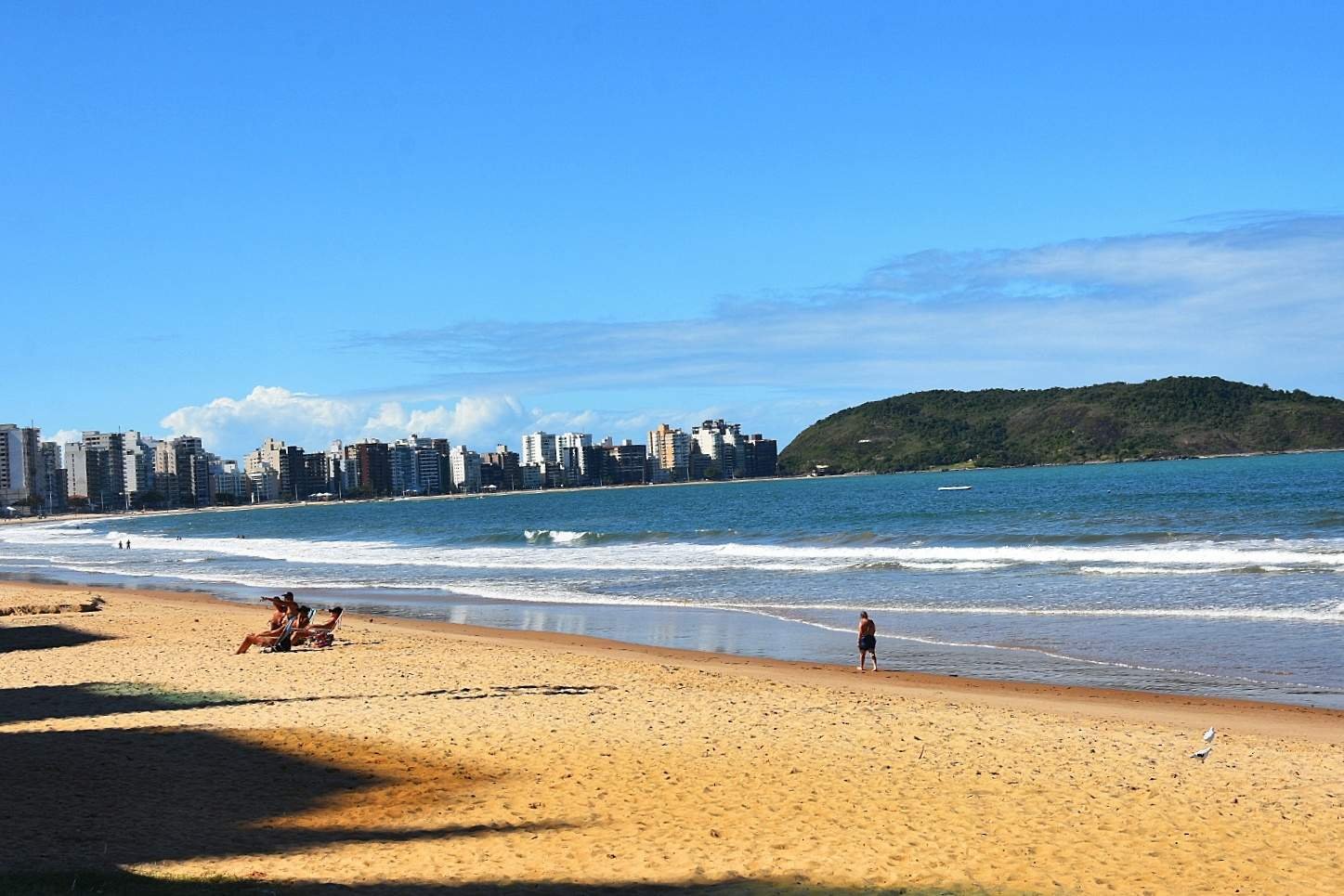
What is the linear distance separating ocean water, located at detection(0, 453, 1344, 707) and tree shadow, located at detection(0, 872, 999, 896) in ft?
31.3

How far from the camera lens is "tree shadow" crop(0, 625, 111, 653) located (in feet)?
68.5

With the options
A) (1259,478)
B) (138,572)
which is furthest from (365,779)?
(1259,478)

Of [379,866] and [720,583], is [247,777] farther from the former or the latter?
[720,583]

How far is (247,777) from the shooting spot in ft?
34.7

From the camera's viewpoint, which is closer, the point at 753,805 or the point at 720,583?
the point at 753,805

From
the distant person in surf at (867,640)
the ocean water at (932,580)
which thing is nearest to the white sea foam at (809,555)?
the ocean water at (932,580)

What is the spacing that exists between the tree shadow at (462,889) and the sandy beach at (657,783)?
0.23 feet

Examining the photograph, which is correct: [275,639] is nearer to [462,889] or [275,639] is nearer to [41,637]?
[41,637]

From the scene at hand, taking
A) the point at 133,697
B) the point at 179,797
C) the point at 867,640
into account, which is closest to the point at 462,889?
the point at 179,797

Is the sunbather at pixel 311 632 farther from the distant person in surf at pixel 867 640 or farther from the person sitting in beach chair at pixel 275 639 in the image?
the distant person in surf at pixel 867 640

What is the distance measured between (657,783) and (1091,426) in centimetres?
16482

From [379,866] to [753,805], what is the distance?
302 cm

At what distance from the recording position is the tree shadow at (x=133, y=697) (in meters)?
13.8

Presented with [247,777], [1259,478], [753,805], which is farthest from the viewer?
[1259,478]
